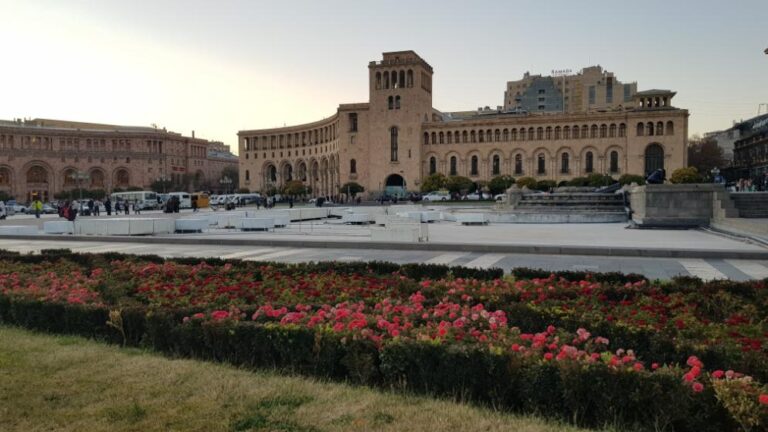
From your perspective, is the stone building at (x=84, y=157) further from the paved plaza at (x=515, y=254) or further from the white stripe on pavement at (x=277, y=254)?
the white stripe on pavement at (x=277, y=254)

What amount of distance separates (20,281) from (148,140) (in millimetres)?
99042

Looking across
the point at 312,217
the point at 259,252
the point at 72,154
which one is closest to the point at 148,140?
the point at 72,154

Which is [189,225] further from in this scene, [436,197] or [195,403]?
[436,197]

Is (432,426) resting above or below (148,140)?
below

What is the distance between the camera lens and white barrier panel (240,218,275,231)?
2158 cm

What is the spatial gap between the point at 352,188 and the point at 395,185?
7.54 m

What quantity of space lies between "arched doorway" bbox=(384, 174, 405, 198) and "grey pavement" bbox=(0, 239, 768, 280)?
56.9 meters

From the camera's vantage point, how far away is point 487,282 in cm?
725

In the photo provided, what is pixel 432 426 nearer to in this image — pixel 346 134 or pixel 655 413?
pixel 655 413

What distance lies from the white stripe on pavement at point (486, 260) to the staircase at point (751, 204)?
1107cm

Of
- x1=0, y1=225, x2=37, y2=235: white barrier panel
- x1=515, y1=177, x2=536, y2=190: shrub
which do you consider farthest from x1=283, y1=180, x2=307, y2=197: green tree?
x1=0, y1=225, x2=37, y2=235: white barrier panel

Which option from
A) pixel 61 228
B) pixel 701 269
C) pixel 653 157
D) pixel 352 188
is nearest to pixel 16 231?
pixel 61 228

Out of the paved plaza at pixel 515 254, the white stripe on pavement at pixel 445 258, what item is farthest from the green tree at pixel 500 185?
the white stripe on pavement at pixel 445 258

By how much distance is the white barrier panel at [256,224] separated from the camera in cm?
2158
